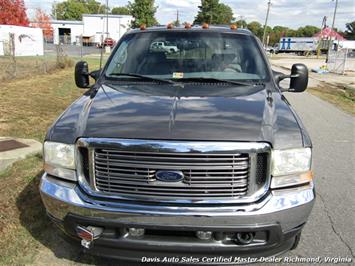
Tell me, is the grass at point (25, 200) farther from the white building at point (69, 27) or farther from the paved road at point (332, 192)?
the white building at point (69, 27)

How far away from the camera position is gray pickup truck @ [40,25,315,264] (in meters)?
2.60

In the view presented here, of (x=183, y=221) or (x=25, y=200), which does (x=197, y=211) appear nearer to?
(x=183, y=221)

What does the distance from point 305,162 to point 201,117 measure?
791mm

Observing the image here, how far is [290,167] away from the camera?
2748 millimetres

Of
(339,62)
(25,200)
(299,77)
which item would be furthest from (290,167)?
(339,62)

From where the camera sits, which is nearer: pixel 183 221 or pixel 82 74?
pixel 183 221

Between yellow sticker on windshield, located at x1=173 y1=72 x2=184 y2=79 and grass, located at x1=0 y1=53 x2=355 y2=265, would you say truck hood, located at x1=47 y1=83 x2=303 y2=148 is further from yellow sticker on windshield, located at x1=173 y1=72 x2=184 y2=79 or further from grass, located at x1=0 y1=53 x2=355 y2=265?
grass, located at x1=0 y1=53 x2=355 y2=265

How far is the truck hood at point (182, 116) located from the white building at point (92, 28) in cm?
7505

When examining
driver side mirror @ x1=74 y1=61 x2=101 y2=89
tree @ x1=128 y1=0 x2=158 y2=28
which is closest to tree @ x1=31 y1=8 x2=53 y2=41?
tree @ x1=128 y1=0 x2=158 y2=28

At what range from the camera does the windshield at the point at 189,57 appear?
414 centimetres

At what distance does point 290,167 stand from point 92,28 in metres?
85.2

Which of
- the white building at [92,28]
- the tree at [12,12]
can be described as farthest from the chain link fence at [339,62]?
the white building at [92,28]

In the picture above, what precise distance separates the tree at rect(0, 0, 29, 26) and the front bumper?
46.9 m

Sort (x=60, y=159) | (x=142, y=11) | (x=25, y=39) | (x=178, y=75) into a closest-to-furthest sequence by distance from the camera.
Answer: (x=60, y=159), (x=178, y=75), (x=25, y=39), (x=142, y=11)
